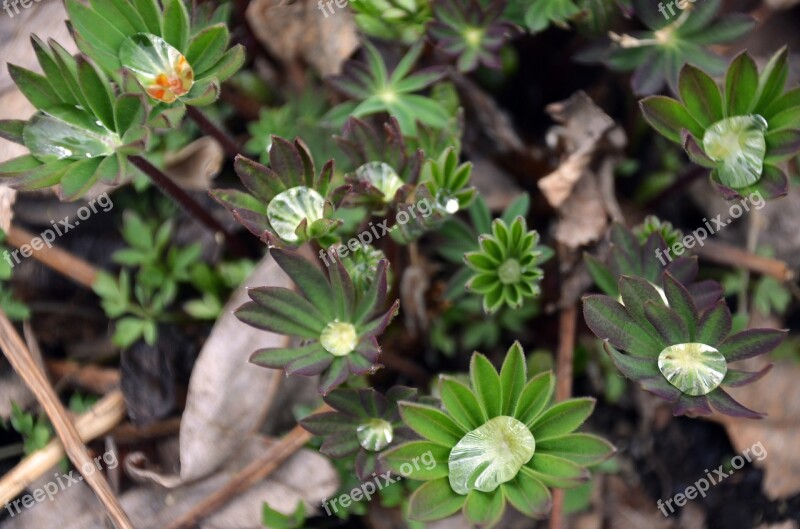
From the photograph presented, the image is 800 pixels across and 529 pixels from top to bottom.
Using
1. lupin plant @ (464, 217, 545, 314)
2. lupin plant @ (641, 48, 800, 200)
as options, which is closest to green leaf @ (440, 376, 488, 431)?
lupin plant @ (464, 217, 545, 314)

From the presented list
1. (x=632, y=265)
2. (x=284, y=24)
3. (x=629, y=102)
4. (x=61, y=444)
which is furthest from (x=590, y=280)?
(x=61, y=444)

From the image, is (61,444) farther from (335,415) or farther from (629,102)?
(629,102)

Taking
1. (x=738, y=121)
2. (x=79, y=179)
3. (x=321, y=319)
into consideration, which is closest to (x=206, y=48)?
(x=79, y=179)

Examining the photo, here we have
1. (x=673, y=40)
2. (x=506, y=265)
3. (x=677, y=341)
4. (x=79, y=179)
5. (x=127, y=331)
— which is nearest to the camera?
(x=677, y=341)

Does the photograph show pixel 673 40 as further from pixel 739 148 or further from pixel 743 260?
pixel 743 260

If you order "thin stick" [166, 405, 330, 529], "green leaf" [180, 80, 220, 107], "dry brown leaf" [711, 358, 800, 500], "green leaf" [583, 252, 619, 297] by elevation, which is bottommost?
"dry brown leaf" [711, 358, 800, 500]

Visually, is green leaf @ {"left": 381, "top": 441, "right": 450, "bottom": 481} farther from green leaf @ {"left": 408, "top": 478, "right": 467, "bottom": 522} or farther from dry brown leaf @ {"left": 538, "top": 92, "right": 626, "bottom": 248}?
dry brown leaf @ {"left": 538, "top": 92, "right": 626, "bottom": 248}
